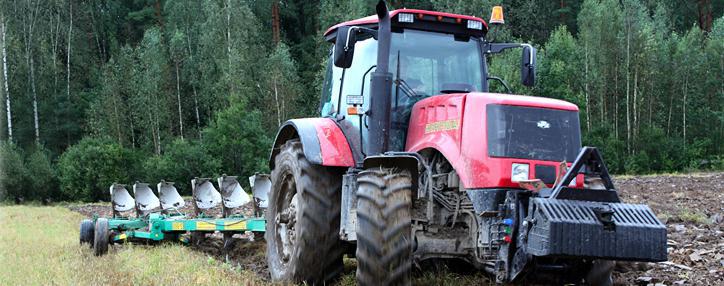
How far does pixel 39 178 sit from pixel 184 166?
271 inches

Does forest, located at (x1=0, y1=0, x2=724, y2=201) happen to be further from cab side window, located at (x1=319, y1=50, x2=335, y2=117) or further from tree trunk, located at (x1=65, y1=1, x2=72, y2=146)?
cab side window, located at (x1=319, y1=50, x2=335, y2=117)

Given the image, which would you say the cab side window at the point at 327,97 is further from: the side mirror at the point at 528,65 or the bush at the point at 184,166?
the bush at the point at 184,166

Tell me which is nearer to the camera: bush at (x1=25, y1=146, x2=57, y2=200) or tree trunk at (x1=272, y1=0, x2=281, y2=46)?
bush at (x1=25, y1=146, x2=57, y2=200)

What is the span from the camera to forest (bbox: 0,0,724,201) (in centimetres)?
3559

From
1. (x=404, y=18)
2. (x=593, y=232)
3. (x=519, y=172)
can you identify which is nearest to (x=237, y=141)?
(x=404, y=18)

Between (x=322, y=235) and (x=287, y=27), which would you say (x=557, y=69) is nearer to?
(x=287, y=27)

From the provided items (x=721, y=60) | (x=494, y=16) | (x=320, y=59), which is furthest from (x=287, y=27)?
(x=494, y=16)

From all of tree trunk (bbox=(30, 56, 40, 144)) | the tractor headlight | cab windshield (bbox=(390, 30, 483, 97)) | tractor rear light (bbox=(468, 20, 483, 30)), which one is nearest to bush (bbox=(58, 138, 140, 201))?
tree trunk (bbox=(30, 56, 40, 144))

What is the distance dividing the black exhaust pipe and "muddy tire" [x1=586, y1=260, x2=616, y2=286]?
1.89 metres

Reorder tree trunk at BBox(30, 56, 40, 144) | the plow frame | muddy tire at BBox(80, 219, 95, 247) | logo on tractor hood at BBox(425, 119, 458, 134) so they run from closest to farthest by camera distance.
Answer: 1. logo on tractor hood at BBox(425, 119, 458, 134)
2. the plow frame
3. muddy tire at BBox(80, 219, 95, 247)
4. tree trunk at BBox(30, 56, 40, 144)

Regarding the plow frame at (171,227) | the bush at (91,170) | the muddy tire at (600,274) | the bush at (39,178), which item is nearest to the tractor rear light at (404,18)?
the muddy tire at (600,274)

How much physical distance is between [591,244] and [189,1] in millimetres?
41691

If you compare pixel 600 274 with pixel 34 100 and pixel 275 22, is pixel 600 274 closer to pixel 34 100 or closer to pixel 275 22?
pixel 275 22

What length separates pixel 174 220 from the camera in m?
9.38
